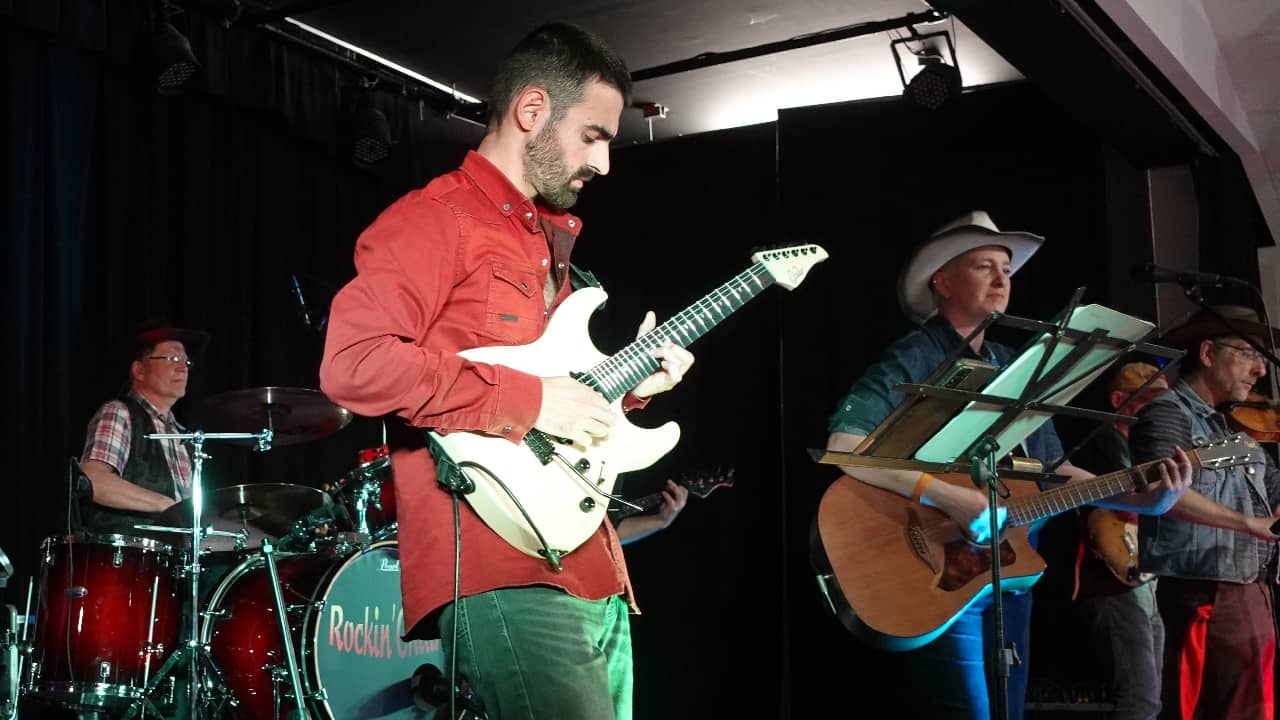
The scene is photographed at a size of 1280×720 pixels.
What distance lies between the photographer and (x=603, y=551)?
2320 millimetres

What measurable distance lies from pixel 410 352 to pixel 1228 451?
11.7 ft

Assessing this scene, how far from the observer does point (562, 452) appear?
2.32 metres

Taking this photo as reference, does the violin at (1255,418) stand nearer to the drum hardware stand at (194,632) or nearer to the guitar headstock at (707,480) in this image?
the guitar headstock at (707,480)

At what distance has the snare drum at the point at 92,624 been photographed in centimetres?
501

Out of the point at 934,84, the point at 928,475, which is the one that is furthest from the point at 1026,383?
the point at 934,84

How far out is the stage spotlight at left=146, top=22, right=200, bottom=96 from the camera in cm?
583

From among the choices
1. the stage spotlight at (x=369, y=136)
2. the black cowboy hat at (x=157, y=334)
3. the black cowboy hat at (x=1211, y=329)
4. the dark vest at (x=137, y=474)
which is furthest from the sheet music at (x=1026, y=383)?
the stage spotlight at (x=369, y=136)

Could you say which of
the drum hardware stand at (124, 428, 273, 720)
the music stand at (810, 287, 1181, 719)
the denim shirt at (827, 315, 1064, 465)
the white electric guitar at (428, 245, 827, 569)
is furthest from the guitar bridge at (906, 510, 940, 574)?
the drum hardware stand at (124, 428, 273, 720)

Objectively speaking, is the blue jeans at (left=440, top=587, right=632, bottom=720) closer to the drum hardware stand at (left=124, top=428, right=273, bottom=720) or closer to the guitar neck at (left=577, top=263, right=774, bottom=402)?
the guitar neck at (left=577, top=263, right=774, bottom=402)

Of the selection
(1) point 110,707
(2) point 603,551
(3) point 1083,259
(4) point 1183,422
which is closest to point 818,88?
(3) point 1083,259

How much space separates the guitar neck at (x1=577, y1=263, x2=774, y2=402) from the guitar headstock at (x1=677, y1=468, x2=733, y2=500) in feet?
10.5

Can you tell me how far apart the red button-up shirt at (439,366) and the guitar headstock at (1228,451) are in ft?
10.0

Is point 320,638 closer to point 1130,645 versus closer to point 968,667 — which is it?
point 968,667

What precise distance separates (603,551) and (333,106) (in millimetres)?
5501
